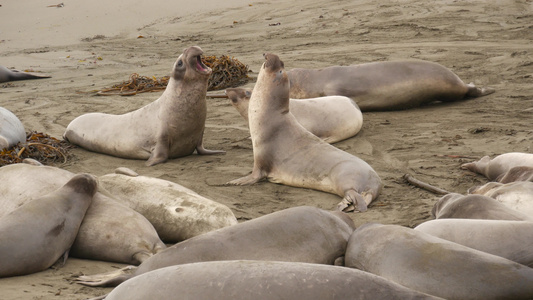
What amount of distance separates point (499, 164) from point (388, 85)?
118 inches

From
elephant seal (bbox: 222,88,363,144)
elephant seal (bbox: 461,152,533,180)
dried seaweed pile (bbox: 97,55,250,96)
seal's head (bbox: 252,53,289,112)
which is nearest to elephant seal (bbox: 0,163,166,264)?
→ seal's head (bbox: 252,53,289,112)

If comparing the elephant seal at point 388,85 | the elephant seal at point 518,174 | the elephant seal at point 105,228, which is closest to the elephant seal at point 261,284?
the elephant seal at point 105,228

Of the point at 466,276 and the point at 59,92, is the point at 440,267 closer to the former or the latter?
the point at 466,276

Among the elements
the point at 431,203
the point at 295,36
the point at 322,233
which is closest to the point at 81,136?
the point at 431,203

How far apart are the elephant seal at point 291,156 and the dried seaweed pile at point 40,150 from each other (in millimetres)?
1982

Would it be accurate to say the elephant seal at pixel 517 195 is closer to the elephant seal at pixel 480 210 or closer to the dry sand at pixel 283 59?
the elephant seal at pixel 480 210

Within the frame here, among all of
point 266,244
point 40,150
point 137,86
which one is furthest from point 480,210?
point 137,86

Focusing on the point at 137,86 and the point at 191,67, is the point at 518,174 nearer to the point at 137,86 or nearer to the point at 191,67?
the point at 191,67

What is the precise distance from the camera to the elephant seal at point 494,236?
10.4 ft

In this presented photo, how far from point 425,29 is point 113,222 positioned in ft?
32.5

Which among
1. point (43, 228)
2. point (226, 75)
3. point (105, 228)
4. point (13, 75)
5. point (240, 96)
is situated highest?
point (43, 228)

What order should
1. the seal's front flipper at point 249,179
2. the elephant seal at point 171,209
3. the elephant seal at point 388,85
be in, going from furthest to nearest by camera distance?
the elephant seal at point 388,85 → the seal's front flipper at point 249,179 → the elephant seal at point 171,209

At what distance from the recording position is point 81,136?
25.3 feet

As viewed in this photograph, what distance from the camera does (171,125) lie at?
7.24 meters
